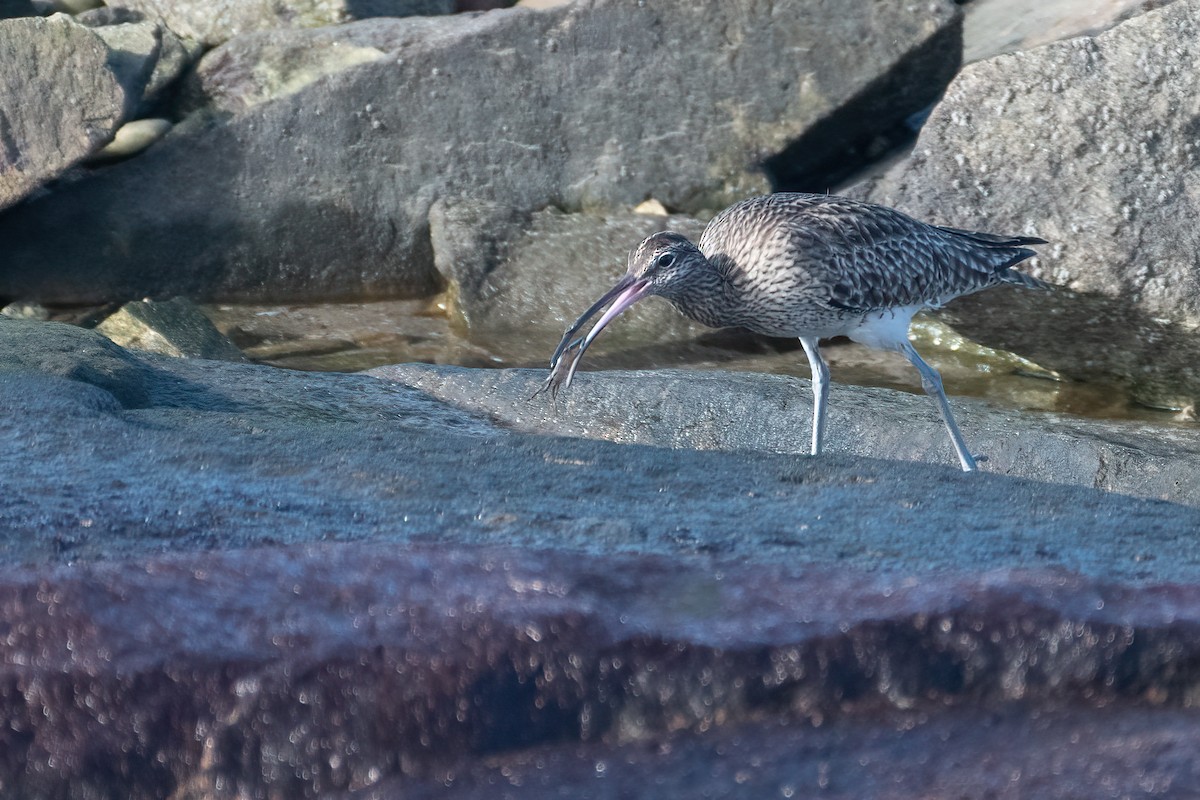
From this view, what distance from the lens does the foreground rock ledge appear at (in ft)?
6.98

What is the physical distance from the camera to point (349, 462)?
3023 mm

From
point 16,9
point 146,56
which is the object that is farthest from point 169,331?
point 16,9

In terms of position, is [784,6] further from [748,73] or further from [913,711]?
[913,711]

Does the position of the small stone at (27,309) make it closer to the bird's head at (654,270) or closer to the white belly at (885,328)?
the bird's head at (654,270)

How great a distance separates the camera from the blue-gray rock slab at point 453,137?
8.62 m

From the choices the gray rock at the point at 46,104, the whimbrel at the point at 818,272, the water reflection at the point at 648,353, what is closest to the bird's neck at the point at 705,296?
the whimbrel at the point at 818,272

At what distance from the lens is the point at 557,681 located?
2.19m

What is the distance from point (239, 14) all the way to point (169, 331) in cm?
317

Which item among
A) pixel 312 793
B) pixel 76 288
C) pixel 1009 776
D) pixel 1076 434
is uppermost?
pixel 1009 776

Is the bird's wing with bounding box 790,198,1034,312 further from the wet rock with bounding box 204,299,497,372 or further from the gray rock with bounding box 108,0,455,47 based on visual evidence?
the gray rock with bounding box 108,0,455,47

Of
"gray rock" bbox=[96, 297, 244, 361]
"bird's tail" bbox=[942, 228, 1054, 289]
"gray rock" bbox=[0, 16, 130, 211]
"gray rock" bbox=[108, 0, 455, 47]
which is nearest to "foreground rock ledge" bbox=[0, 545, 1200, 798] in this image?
"bird's tail" bbox=[942, 228, 1054, 289]

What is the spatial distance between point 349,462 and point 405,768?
1003 mm

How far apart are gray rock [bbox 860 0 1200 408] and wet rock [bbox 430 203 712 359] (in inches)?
67.5

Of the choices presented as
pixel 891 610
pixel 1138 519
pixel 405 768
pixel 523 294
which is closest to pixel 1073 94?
pixel 523 294
